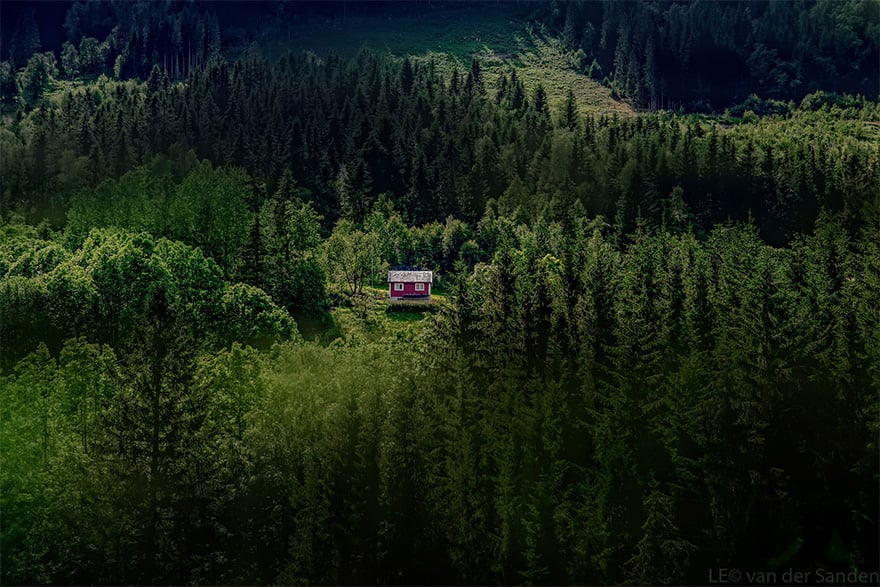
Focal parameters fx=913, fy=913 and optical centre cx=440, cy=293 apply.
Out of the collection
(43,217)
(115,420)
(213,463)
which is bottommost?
(43,217)

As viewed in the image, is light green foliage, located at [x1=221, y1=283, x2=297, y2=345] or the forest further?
light green foliage, located at [x1=221, y1=283, x2=297, y2=345]

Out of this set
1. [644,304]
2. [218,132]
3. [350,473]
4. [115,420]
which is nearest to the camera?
[115,420]

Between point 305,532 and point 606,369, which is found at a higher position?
point 606,369

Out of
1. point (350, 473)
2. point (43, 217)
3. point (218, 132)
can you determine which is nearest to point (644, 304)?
point (350, 473)

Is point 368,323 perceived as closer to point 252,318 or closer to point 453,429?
point 252,318

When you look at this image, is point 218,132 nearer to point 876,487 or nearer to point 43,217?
point 43,217

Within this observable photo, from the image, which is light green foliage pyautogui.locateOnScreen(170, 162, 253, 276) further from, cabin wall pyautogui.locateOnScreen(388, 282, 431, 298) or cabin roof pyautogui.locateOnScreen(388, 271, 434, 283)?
cabin wall pyautogui.locateOnScreen(388, 282, 431, 298)

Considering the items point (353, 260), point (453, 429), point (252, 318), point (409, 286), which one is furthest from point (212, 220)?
point (453, 429)

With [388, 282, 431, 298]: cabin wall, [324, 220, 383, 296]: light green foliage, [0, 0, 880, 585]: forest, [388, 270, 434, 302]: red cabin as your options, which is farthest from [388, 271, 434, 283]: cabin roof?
[0, 0, 880, 585]: forest
